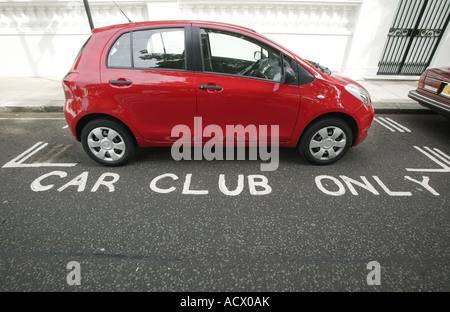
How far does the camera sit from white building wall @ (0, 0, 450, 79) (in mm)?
6391

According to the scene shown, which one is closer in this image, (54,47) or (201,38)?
(201,38)

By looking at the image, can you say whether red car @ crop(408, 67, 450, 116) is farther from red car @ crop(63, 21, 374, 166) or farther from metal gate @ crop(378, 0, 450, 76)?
metal gate @ crop(378, 0, 450, 76)

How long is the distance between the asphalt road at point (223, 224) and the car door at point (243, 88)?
71 cm

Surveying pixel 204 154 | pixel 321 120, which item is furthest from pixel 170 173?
pixel 321 120

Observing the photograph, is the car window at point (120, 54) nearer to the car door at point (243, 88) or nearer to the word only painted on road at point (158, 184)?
the car door at point (243, 88)

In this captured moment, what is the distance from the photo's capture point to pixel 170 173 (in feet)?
9.98

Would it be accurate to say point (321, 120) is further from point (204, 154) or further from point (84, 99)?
point (84, 99)

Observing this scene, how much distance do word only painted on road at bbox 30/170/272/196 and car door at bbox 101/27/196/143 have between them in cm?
87

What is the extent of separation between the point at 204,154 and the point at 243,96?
3.66ft

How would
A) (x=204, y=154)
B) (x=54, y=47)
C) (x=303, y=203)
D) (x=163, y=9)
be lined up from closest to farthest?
(x=303, y=203) < (x=204, y=154) < (x=163, y=9) < (x=54, y=47)

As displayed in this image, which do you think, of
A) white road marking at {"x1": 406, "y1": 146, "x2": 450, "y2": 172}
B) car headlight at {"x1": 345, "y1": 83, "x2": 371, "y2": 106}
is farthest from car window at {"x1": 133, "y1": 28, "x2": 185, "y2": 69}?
white road marking at {"x1": 406, "y1": 146, "x2": 450, "y2": 172}

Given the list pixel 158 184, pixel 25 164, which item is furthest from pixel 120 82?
pixel 25 164

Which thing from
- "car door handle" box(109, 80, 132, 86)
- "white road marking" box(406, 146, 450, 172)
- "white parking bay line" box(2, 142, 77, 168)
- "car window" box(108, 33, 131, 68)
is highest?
"car window" box(108, 33, 131, 68)

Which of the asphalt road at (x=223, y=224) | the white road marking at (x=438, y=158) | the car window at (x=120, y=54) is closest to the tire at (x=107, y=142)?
the asphalt road at (x=223, y=224)
